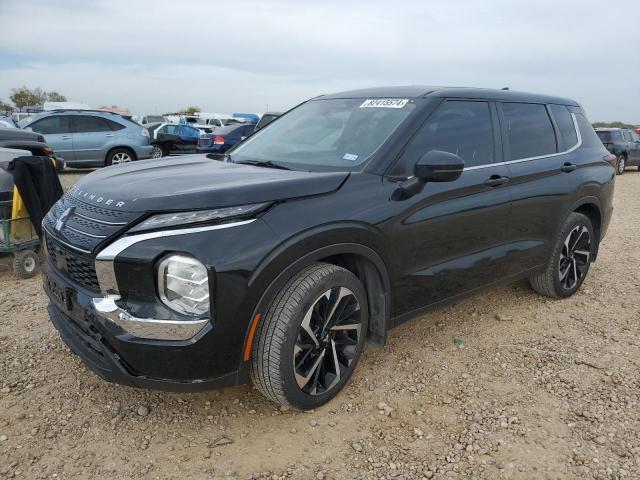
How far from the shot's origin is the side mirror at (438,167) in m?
2.83

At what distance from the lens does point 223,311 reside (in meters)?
2.28

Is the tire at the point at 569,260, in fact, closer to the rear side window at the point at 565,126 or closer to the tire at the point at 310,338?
the rear side window at the point at 565,126

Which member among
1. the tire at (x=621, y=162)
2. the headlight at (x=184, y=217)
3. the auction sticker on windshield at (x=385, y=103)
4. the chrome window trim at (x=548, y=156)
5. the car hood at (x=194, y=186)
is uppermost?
the auction sticker on windshield at (x=385, y=103)

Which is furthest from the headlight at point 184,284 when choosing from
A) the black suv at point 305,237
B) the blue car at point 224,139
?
the blue car at point 224,139

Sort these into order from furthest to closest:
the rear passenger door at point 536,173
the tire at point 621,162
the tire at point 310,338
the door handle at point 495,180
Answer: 1. the tire at point 621,162
2. the rear passenger door at point 536,173
3. the door handle at point 495,180
4. the tire at point 310,338

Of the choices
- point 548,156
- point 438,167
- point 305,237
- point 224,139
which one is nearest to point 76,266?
point 305,237

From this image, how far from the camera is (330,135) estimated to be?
3363 millimetres

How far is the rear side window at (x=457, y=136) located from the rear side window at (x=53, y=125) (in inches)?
463

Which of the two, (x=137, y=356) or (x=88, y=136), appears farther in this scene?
(x=88, y=136)

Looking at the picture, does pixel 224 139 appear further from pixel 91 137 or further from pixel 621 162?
pixel 621 162

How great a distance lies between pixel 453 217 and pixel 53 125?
12180 mm

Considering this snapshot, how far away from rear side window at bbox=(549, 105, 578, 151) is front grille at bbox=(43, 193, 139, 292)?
11.7ft

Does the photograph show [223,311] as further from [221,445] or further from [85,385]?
[85,385]

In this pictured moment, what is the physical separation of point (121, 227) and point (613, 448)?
2.66 meters
